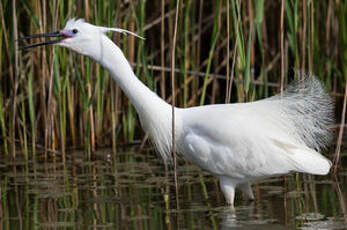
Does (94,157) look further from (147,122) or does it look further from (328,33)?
(328,33)

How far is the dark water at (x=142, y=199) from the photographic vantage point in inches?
145

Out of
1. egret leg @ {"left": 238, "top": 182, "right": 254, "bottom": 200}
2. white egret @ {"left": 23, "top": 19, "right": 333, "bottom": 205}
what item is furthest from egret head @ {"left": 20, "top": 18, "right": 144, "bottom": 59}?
egret leg @ {"left": 238, "top": 182, "right": 254, "bottom": 200}

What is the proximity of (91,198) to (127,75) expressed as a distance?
866mm

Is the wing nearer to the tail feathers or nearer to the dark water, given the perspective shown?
the tail feathers

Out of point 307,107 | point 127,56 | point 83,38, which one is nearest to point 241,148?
point 307,107

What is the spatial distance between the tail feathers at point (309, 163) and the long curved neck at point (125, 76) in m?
0.92

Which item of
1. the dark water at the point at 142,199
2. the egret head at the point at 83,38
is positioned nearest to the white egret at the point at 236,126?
the egret head at the point at 83,38

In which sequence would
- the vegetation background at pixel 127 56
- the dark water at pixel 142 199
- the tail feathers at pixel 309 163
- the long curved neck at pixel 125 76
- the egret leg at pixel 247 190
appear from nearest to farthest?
the dark water at pixel 142 199 < the tail feathers at pixel 309 163 < the long curved neck at pixel 125 76 < the egret leg at pixel 247 190 < the vegetation background at pixel 127 56

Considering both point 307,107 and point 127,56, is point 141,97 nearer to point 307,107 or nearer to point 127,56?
point 307,107

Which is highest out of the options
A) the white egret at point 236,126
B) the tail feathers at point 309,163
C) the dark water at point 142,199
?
the white egret at point 236,126

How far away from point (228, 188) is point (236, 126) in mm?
396

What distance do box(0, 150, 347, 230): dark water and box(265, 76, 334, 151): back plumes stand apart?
37cm

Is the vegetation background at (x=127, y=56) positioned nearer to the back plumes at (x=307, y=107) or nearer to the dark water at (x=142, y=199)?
the back plumes at (x=307, y=107)

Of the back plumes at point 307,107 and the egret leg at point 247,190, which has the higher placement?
the back plumes at point 307,107
